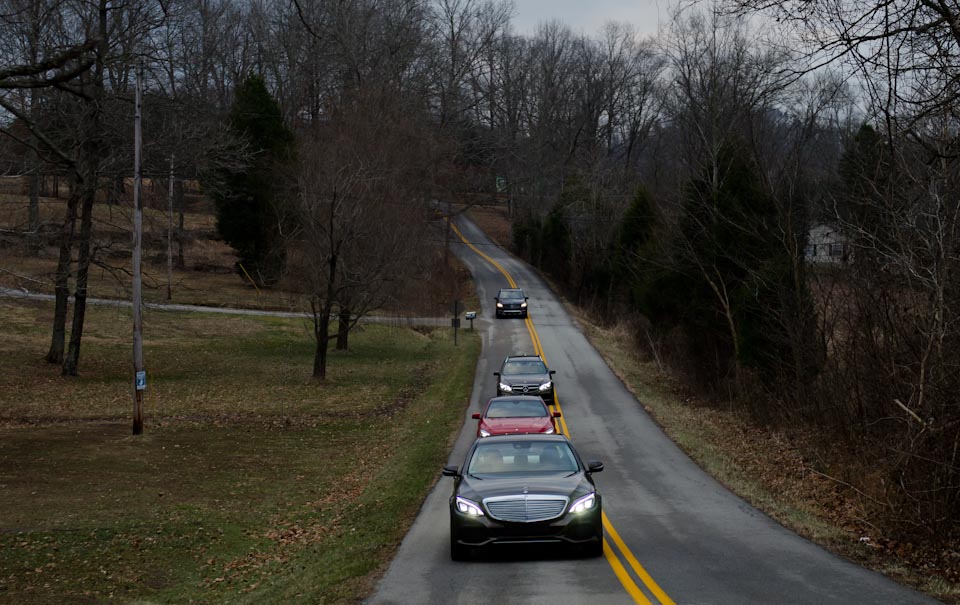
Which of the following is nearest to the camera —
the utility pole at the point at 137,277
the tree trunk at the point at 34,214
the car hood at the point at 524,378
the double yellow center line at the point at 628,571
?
the double yellow center line at the point at 628,571

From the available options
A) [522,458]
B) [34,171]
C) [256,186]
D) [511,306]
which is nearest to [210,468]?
[34,171]

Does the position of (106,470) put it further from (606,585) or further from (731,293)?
(731,293)

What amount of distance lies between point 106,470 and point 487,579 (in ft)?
41.3

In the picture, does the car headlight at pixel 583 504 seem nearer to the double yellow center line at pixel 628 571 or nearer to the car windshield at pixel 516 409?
the double yellow center line at pixel 628 571

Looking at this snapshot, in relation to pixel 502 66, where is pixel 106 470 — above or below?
below

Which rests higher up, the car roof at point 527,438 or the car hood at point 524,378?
the car roof at point 527,438

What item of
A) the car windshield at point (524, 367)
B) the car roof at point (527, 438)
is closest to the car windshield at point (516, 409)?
the car roof at point (527, 438)

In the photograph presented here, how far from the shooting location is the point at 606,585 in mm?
9367

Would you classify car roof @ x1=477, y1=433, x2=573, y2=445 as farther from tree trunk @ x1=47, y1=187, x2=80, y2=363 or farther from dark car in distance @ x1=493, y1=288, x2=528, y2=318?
dark car in distance @ x1=493, y1=288, x2=528, y2=318

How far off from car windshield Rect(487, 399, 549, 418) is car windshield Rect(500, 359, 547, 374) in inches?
353

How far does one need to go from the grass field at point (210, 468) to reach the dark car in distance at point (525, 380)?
5.68 ft

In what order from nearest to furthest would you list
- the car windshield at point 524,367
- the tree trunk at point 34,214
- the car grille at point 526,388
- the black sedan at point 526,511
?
1. the black sedan at point 526,511
2. the tree trunk at point 34,214
3. the car grille at point 526,388
4. the car windshield at point 524,367

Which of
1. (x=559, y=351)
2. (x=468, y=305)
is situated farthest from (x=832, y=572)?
(x=468, y=305)

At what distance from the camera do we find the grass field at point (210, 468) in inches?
493
